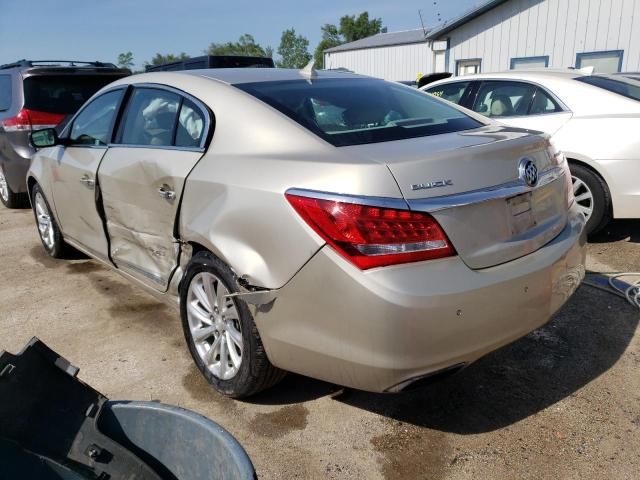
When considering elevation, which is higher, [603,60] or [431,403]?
[603,60]

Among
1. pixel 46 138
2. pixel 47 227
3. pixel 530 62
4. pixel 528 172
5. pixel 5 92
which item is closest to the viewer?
pixel 528 172

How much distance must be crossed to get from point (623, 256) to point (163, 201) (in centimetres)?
388

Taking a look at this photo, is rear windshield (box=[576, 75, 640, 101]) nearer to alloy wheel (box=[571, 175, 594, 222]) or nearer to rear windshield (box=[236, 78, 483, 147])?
alloy wheel (box=[571, 175, 594, 222])

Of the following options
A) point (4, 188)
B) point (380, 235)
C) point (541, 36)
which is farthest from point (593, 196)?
point (541, 36)

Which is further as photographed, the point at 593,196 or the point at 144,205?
the point at 593,196

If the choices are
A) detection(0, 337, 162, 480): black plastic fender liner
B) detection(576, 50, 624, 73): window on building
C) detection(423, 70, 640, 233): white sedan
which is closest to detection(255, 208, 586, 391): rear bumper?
detection(0, 337, 162, 480): black plastic fender liner

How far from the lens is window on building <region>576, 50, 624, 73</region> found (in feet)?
40.4

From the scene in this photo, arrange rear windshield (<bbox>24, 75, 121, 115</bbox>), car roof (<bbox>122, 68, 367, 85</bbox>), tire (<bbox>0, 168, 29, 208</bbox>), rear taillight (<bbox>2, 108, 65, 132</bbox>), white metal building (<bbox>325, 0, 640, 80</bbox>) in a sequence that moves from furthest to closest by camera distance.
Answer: white metal building (<bbox>325, 0, 640, 80</bbox>) → tire (<bbox>0, 168, 29, 208</bbox>) → rear windshield (<bbox>24, 75, 121, 115</bbox>) → rear taillight (<bbox>2, 108, 65, 132</bbox>) → car roof (<bbox>122, 68, 367, 85</bbox>)

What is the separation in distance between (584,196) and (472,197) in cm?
335

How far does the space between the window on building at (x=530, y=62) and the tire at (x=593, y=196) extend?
9.38 meters

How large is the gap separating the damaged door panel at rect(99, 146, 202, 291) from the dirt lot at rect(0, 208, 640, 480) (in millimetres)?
503

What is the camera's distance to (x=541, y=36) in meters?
13.7

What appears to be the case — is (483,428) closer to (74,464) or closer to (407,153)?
(407,153)

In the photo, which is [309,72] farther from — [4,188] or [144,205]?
[4,188]
